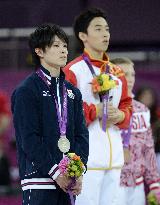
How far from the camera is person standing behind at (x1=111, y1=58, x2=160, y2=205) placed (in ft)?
24.8

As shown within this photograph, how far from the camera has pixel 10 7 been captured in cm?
1232

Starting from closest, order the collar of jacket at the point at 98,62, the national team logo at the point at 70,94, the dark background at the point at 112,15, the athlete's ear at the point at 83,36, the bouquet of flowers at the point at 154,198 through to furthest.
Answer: the national team logo at the point at 70,94, the collar of jacket at the point at 98,62, the athlete's ear at the point at 83,36, the bouquet of flowers at the point at 154,198, the dark background at the point at 112,15

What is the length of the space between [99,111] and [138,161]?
1053mm

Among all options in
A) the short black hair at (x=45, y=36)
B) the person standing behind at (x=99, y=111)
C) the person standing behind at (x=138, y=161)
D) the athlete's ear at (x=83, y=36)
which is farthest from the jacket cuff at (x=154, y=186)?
the short black hair at (x=45, y=36)

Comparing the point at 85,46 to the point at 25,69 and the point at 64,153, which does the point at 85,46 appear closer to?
the point at 64,153

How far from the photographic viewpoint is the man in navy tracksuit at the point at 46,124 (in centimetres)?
566

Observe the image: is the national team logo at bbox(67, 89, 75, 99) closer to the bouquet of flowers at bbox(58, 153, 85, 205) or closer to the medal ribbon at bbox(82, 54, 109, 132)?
the bouquet of flowers at bbox(58, 153, 85, 205)

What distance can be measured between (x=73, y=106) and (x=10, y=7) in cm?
659

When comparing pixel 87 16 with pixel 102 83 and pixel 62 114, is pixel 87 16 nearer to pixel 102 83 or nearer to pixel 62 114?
pixel 102 83

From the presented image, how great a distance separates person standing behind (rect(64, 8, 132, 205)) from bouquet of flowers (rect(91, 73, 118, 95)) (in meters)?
0.05

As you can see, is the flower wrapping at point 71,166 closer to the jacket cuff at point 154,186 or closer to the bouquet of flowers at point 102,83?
the bouquet of flowers at point 102,83

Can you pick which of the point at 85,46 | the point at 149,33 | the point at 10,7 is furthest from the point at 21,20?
the point at 85,46

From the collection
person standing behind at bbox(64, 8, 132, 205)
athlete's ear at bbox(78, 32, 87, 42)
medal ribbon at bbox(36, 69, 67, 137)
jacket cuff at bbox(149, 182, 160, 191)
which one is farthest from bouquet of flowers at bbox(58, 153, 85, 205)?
jacket cuff at bbox(149, 182, 160, 191)

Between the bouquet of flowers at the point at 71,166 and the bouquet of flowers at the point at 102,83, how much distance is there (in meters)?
1.04
